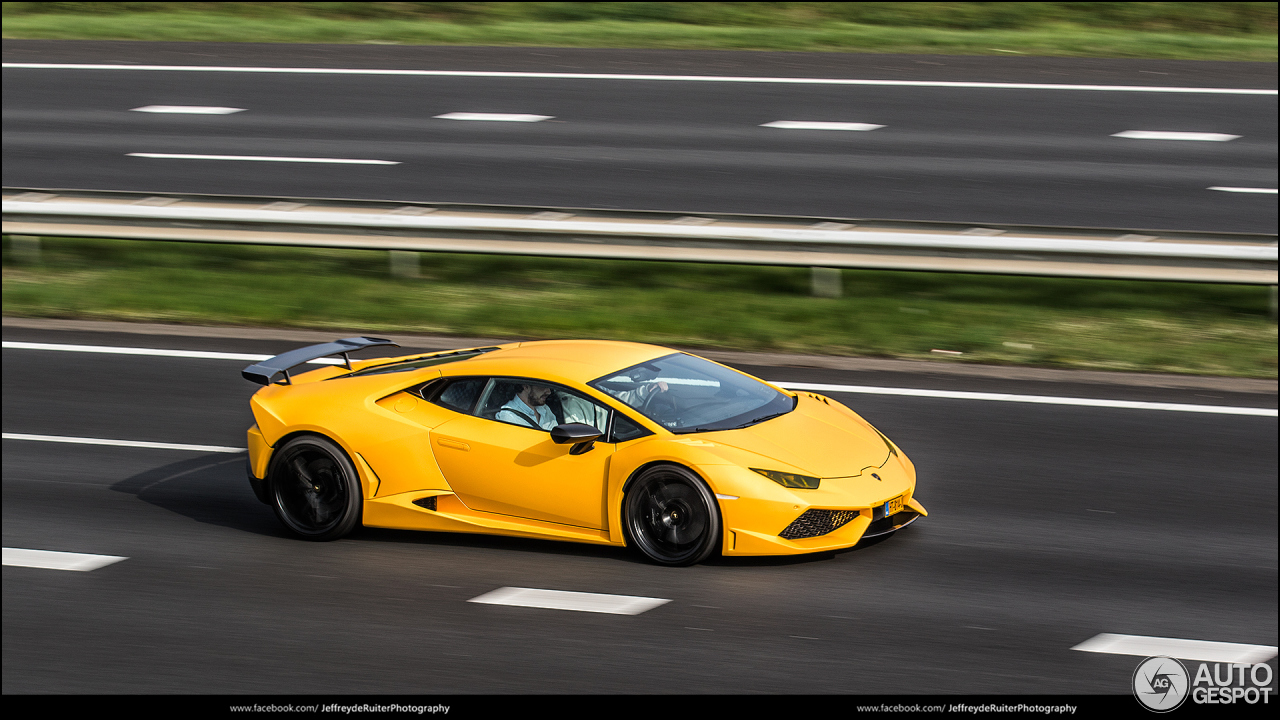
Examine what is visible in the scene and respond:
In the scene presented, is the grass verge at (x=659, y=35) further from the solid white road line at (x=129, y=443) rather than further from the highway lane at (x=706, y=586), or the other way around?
the solid white road line at (x=129, y=443)

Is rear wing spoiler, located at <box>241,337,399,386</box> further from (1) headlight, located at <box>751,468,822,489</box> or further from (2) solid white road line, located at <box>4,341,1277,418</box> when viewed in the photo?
(2) solid white road line, located at <box>4,341,1277,418</box>

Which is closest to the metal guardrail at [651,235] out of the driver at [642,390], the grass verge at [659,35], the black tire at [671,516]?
the driver at [642,390]

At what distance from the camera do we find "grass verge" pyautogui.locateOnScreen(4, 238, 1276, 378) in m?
13.1

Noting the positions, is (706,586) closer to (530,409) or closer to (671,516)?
(671,516)

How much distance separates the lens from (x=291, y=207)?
50.7ft

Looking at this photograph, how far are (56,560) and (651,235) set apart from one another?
6882 millimetres

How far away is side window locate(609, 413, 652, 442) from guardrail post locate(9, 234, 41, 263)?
1073 cm

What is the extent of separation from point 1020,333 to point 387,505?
6821 mm

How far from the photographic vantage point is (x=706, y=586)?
8.18 m

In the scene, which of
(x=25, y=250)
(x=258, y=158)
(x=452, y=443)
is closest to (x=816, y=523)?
(x=452, y=443)

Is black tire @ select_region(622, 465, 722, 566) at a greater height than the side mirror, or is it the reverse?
the side mirror

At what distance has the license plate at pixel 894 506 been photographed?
27.9 ft

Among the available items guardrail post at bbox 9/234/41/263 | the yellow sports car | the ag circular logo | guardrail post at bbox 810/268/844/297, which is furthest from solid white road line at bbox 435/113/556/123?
Result: the ag circular logo

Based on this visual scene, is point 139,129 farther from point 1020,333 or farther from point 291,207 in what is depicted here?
point 1020,333
